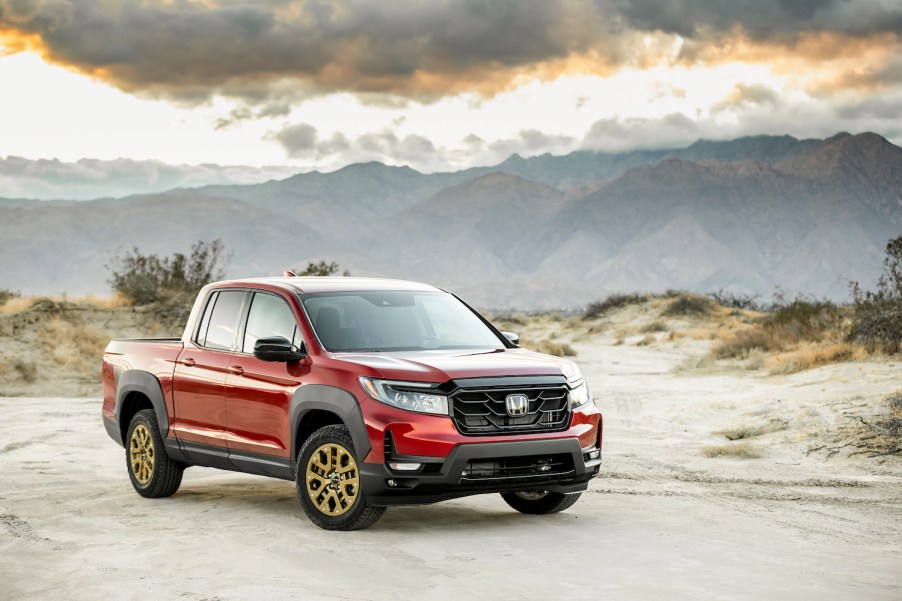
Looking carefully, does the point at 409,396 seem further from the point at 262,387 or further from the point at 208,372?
the point at 208,372

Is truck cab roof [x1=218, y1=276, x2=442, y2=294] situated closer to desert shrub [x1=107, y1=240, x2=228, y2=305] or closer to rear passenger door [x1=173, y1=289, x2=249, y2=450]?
rear passenger door [x1=173, y1=289, x2=249, y2=450]

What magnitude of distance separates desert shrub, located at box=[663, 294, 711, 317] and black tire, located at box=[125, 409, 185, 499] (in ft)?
A: 148

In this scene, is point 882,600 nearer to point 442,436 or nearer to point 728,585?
point 728,585

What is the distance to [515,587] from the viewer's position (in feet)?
24.7

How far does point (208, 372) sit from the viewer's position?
10.7 metres

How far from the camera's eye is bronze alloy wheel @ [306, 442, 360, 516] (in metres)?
9.23

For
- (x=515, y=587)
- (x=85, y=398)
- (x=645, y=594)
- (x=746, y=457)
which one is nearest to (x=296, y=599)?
(x=515, y=587)

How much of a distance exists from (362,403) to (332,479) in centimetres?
68

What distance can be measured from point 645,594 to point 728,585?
0.62m

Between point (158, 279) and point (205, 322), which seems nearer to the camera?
point (205, 322)

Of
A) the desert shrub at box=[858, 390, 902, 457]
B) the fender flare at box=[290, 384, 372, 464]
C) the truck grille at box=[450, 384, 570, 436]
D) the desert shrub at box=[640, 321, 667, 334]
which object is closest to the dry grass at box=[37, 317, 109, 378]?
the desert shrub at box=[858, 390, 902, 457]

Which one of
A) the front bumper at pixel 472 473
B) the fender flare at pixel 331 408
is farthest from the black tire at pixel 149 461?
the front bumper at pixel 472 473

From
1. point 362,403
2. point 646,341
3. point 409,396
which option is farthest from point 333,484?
point 646,341

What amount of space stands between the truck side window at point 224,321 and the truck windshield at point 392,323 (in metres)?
0.84
